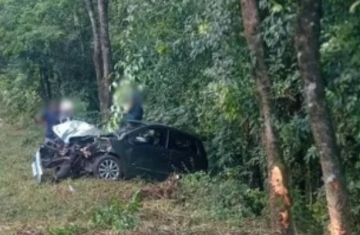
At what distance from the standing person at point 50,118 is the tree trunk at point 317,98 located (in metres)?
11.8

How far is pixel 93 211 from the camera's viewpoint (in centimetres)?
1348

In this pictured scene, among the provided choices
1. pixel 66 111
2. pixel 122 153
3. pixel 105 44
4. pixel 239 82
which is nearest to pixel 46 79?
pixel 66 111

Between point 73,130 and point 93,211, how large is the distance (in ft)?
16.8

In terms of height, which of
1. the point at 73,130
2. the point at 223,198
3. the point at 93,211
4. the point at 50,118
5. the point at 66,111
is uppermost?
the point at 66,111

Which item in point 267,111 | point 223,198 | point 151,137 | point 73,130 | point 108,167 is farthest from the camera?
point 73,130

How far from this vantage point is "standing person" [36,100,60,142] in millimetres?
19750

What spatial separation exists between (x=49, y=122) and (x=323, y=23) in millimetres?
12027

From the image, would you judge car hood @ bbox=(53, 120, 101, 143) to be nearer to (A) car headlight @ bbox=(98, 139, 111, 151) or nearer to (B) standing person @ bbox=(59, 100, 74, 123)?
(A) car headlight @ bbox=(98, 139, 111, 151)

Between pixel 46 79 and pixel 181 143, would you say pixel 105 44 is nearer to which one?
pixel 181 143

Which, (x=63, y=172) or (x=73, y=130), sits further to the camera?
(x=73, y=130)

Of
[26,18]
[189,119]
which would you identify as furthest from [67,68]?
[189,119]

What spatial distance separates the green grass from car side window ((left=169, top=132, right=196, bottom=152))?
1499 millimetres

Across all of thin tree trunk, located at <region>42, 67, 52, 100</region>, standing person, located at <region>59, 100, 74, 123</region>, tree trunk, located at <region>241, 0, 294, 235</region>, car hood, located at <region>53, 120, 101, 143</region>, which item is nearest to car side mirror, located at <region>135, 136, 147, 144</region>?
car hood, located at <region>53, 120, 101, 143</region>

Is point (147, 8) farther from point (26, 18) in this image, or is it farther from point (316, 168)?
point (26, 18)
